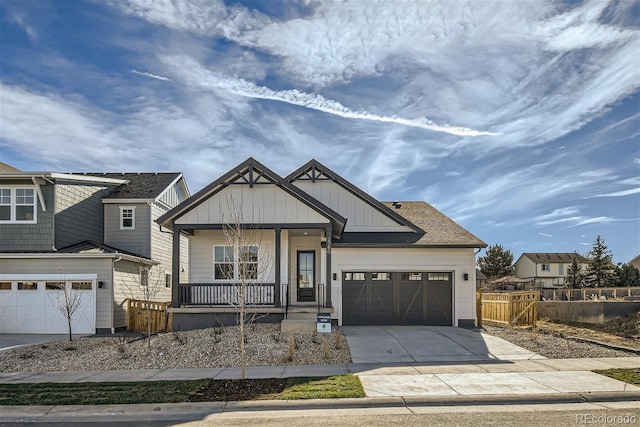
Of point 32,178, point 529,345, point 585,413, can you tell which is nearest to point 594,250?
point 529,345

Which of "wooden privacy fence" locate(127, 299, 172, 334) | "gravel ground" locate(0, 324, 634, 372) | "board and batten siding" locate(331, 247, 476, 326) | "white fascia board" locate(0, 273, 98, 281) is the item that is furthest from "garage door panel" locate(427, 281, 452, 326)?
"white fascia board" locate(0, 273, 98, 281)

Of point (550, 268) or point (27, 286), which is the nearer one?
point (27, 286)

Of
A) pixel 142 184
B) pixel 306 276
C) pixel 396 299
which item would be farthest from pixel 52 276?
pixel 396 299

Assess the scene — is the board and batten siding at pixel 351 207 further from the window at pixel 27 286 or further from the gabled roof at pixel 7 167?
the gabled roof at pixel 7 167

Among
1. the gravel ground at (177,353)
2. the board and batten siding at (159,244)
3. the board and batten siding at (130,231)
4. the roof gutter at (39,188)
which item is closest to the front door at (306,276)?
the gravel ground at (177,353)

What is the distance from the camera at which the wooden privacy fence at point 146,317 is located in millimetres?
17875

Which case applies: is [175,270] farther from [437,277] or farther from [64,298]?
[437,277]

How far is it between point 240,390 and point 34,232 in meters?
14.0

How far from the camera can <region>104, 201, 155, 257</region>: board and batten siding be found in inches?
925

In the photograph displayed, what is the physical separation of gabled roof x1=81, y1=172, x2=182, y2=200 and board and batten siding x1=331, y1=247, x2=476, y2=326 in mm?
10687

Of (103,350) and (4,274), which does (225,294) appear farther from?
(4,274)

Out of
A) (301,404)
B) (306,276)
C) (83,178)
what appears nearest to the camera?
(301,404)

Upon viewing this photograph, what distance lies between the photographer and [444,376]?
10461 millimetres

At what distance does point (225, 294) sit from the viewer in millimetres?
18031
